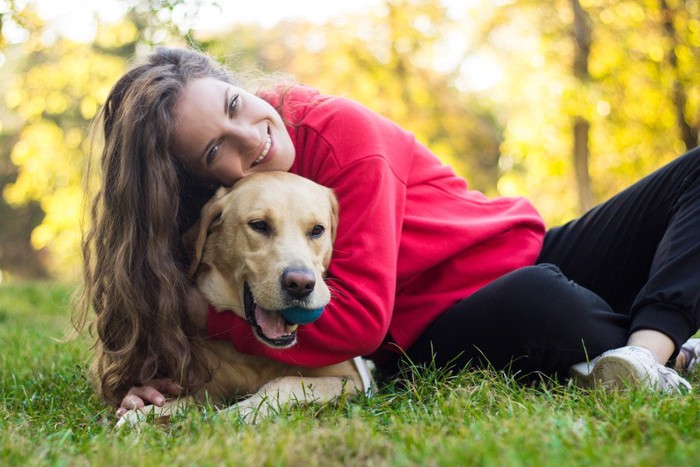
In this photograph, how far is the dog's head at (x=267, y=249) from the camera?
2742 mm

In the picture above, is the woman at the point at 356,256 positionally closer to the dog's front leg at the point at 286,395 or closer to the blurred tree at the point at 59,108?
the dog's front leg at the point at 286,395

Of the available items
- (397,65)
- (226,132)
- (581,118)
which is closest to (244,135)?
(226,132)

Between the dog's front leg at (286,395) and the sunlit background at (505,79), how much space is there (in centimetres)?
322

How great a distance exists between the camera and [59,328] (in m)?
5.53

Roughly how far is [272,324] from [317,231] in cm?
45

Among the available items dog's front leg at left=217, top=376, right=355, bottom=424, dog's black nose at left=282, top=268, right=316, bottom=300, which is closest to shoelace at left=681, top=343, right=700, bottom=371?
dog's front leg at left=217, top=376, right=355, bottom=424

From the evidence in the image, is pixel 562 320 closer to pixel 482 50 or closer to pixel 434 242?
pixel 434 242

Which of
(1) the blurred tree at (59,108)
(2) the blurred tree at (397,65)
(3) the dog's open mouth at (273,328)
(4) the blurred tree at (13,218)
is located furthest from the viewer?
(4) the blurred tree at (13,218)

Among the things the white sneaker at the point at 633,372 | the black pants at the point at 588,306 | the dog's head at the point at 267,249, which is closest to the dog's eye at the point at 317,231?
the dog's head at the point at 267,249

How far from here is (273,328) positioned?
2.81 metres

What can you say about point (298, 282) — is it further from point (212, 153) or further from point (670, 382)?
point (670, 382)

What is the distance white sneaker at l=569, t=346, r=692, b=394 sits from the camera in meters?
2.57

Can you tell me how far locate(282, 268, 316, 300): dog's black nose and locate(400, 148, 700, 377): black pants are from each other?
665 millimetres

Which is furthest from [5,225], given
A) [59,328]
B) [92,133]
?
[92,133]
